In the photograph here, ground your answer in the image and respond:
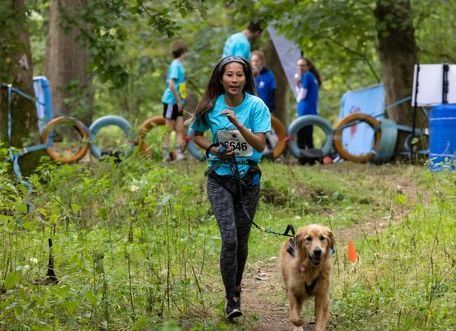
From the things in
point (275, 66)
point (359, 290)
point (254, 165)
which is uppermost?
point (275, 66)

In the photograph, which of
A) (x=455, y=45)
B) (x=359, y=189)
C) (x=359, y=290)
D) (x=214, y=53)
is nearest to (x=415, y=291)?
(x=359, y=290)

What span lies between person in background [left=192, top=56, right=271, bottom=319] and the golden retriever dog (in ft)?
1.46

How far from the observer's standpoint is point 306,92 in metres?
17.7

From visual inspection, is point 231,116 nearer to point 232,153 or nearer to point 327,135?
point 232,153

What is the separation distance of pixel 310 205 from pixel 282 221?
1.19 metres

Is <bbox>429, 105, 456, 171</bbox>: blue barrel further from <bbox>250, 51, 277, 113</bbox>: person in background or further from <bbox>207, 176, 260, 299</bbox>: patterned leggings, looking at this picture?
<bbox>207, 176, 260, 299</bbox>: patterned leggings

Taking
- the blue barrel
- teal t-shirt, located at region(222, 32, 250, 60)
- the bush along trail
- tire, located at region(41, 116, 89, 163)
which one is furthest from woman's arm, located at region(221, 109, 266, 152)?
the blue barrel

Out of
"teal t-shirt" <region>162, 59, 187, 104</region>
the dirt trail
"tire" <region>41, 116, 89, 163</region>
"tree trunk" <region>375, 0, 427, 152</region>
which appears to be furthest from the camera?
"tree trunk" <region>375, 0, 427, 152</region>

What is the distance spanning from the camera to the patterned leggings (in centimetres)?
654

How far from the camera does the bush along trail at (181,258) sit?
254 inches

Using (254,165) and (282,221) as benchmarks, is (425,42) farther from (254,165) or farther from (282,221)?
(254,165)

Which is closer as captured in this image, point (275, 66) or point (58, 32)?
point (58, 32)

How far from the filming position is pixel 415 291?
23.8 ft

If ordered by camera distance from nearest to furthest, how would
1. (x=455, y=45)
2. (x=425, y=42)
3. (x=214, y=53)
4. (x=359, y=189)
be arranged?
(x=359, y=189) < (x=455, y=45) < (x=425, y=42) < (x=214, y=53)
